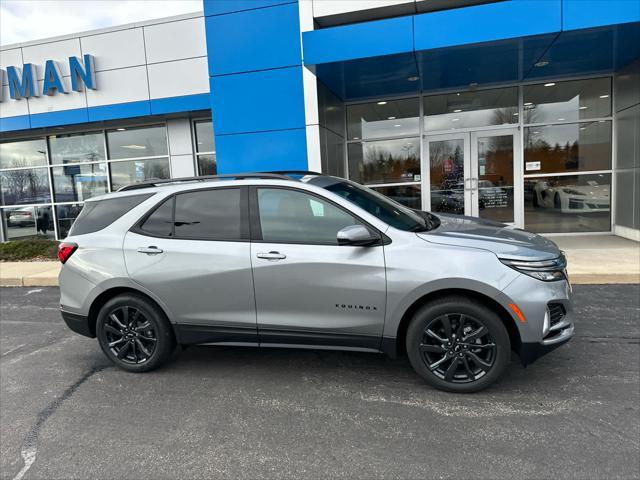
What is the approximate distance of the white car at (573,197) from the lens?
35.2ft

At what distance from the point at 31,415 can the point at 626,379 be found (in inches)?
190

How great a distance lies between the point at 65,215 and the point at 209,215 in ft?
42.7

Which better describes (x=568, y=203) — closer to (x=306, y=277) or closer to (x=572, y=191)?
(x=572, y=191)

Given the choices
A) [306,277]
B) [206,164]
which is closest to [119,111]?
[206,164]

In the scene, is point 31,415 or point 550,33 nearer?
point 31,415

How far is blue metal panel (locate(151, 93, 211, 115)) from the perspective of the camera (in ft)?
38.4

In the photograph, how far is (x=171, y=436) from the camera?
322 cm

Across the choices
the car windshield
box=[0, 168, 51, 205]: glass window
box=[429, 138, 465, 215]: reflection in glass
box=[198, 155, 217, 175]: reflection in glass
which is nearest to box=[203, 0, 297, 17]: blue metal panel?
box=[198, 155, 217, 175]: reflection in glass

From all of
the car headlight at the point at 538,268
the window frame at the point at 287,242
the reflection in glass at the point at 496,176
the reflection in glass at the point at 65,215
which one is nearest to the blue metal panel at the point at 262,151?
the reflection in glass at the point at 496,176

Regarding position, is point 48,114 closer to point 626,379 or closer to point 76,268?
point 76,268

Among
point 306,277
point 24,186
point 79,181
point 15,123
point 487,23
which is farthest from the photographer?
point 24,186

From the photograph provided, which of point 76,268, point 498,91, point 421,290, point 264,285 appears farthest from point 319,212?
point 498,91

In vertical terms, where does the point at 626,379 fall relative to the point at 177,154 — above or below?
Result: below

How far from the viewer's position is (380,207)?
4137 mm
